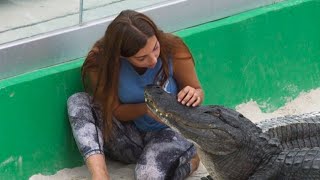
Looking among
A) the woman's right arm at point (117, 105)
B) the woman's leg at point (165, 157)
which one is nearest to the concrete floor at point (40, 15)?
the woman's right arm at point (117, 105)

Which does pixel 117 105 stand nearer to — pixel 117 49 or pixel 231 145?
pixel 117 49

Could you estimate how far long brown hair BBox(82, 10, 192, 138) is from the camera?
2.90m

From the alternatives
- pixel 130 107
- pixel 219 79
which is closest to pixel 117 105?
pixel 130 107

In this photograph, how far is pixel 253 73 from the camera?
3.96m

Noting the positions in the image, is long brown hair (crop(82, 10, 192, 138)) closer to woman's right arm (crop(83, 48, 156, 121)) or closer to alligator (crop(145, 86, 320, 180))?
woman's right arm (crop(83, 48, 156, 121))

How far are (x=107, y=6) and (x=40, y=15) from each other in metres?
0.38

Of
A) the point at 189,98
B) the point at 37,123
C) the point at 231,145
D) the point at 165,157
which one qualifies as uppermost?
the point at 189,98

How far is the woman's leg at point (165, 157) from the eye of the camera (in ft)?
10.1

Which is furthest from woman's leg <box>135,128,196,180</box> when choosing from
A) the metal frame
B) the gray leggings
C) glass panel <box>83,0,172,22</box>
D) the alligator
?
glass panel <box>83,0,172,22</box>

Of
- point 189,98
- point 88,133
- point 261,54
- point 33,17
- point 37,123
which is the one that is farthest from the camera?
point 261,54

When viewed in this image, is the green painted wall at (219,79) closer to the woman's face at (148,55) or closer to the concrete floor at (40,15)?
the concrete floor at (40,15)

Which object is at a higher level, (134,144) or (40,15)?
(40,15)

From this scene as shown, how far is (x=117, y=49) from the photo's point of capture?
2.95 m

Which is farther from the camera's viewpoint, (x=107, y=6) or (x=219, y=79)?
(x=219, y=79)
